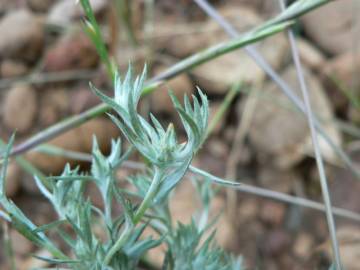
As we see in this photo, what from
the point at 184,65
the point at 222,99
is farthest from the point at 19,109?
the point at 184,65

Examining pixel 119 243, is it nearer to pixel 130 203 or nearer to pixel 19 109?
pixel 130 203

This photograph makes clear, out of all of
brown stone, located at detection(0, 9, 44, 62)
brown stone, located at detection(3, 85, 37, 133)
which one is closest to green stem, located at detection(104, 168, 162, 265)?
brown stone, located at detection(3, 85, 37, 133)

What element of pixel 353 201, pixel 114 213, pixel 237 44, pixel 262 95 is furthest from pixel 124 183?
pixel 237 44

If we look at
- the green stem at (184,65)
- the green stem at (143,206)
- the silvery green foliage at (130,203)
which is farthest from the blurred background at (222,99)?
the green stem at (143,206)

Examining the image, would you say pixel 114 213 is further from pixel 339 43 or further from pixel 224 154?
pixel 339 43

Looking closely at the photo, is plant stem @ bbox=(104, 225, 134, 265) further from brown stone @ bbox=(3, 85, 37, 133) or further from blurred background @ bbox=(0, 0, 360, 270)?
brown stone @ bbox=(3, 85, 37, 133)

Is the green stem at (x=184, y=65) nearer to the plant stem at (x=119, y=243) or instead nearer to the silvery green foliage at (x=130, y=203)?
the silvery green foliage at (x=130, y=203)
